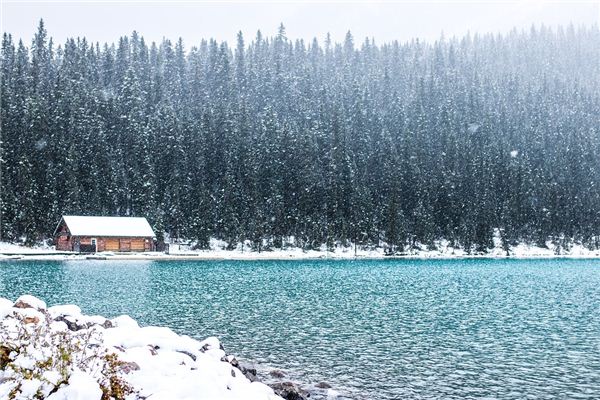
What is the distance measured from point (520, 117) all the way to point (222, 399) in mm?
172926

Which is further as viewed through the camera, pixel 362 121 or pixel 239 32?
pixel 239 32

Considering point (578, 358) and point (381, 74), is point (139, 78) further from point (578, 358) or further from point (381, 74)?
point (578, 358)

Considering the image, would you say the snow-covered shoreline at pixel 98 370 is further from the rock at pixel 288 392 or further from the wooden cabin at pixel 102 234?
the wooden cabin at pixel 102 234

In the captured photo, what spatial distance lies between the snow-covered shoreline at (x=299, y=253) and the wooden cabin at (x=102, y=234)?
8.84 ft

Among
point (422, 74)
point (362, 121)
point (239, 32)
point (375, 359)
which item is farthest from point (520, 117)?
point (375, 359)

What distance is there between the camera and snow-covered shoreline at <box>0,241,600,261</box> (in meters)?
87.4

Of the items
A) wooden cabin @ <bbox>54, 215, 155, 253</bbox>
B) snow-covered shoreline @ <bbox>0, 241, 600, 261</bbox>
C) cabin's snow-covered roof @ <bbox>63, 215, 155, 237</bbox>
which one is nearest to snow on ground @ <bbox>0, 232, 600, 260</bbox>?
snow-covered shoreline @ <bbox>0, 241, 600, 261</bbox>

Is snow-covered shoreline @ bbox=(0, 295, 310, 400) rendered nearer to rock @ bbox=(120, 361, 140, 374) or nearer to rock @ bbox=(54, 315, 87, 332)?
rock @ bbox=(120, 361, 140, 374)

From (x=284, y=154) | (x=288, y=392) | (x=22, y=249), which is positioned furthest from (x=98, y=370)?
(x=284, y=154)

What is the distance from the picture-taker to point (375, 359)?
67.2 ft

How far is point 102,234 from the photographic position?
307 feet

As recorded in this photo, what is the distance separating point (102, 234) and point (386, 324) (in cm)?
7461

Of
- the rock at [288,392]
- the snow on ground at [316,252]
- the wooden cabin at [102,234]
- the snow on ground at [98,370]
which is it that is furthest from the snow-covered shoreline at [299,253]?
the snow on ground at [98,370]

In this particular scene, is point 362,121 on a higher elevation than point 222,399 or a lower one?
higher
